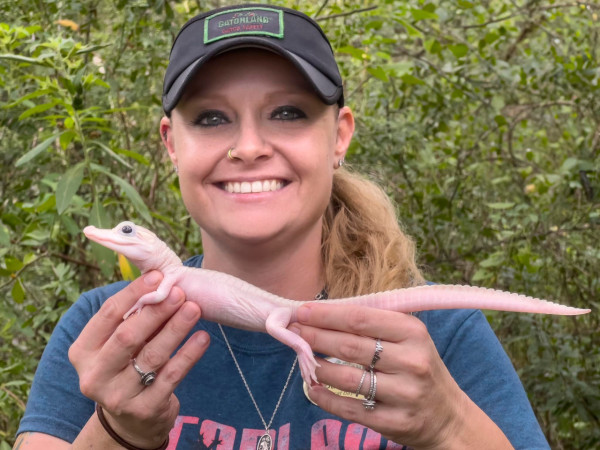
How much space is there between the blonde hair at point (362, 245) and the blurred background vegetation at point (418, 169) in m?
1.41

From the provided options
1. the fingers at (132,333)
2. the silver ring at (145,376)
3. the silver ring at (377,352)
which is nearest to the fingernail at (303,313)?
the silver ring at (377,352)

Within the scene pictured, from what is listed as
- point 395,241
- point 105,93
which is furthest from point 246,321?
point 105,93

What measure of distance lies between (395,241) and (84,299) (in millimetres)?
1326

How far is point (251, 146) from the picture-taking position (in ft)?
8.57

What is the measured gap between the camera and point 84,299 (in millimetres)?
3219

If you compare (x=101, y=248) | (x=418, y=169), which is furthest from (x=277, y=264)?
(x=418, y=169)

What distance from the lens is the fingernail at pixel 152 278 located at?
2.40 m

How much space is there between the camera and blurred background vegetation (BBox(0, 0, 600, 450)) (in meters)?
4.82

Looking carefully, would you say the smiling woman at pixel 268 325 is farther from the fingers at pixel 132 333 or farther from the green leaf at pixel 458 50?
the green leaf at pixel 458 50

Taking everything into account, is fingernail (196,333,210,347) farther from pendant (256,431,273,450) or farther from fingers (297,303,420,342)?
pendant (256,431,273,450)

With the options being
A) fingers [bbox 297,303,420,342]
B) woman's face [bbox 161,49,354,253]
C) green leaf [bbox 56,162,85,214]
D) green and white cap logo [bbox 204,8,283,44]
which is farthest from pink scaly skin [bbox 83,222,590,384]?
green leaf [bbox 56,162,85,214]

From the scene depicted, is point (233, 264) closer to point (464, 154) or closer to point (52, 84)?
point (52, 84)

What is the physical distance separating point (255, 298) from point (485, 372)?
95cm

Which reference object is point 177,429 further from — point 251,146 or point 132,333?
point 251,146
